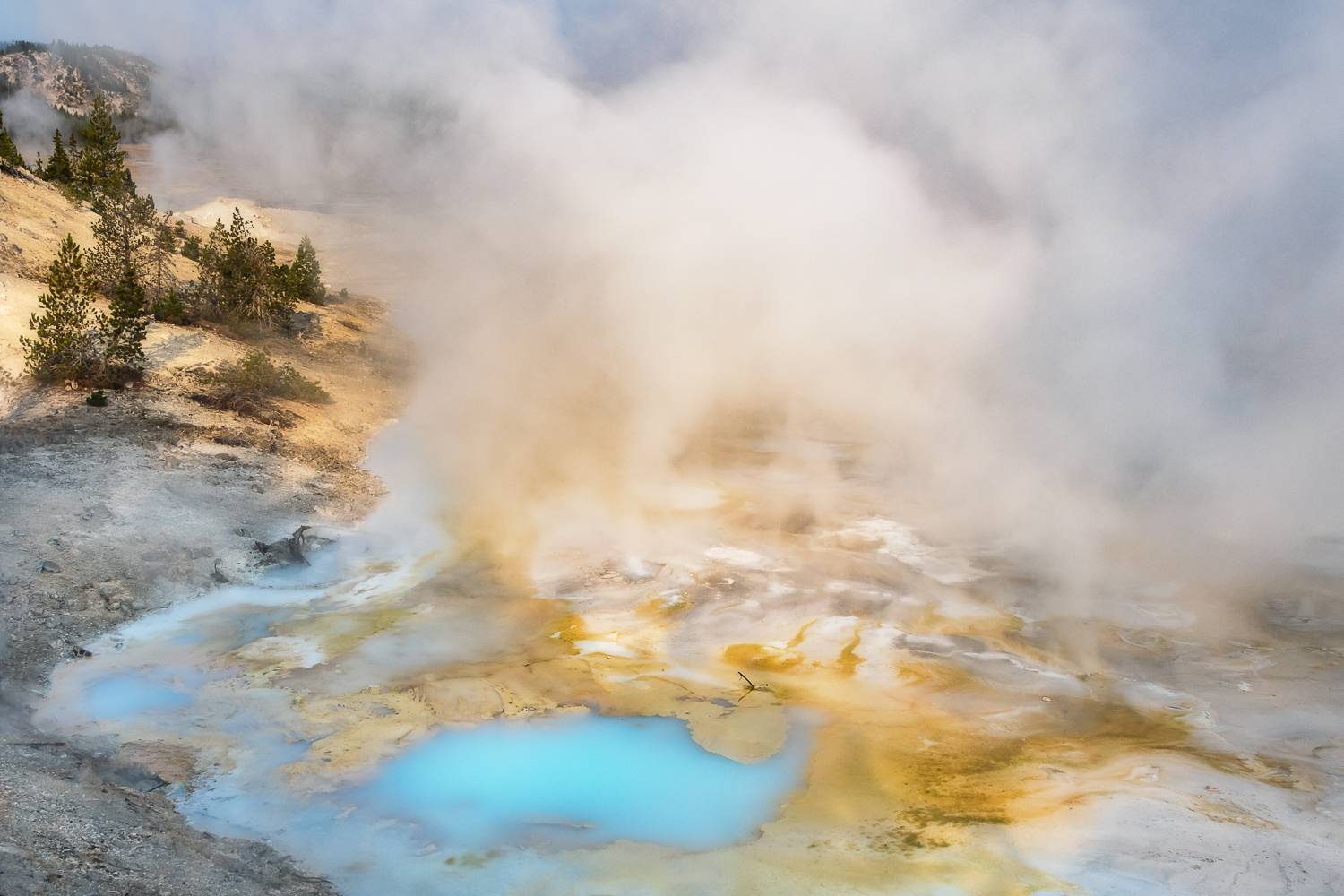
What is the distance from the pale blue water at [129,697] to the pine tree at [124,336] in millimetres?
6880

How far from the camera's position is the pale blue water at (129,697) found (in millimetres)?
6730

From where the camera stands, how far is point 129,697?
22.7 feet

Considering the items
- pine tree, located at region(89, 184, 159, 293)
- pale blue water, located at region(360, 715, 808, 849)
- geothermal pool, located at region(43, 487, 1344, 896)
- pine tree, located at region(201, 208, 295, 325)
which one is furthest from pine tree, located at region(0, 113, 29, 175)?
pale blue water, located at region(360, 715, 808, 849)

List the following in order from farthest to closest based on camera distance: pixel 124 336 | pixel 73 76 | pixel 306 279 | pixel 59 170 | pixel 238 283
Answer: pixel 73 76, pixel 59 170, pixel 306 279, pixel 238 283, pixel 124 336

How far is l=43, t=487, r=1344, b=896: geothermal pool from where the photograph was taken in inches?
216

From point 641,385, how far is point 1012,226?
6.72 meters

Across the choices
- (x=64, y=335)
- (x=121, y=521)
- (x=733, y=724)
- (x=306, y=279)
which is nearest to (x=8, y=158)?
(x=306, y=279)

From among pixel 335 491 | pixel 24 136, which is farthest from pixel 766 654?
pixel 24 136

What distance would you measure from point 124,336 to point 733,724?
10.2 m

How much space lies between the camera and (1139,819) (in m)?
5.80

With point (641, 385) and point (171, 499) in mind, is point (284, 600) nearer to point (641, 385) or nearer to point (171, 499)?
point (171, 499)

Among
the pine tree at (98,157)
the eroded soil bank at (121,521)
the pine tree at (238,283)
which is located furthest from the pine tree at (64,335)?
the pine tree at (98,157)

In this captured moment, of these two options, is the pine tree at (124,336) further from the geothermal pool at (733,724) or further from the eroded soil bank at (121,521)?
the geothermal pool at (733,724)

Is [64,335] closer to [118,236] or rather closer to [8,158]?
[118,236]
